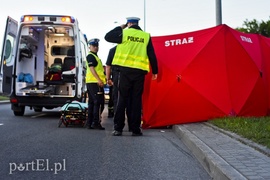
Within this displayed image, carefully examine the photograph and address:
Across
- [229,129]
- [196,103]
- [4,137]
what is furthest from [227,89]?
[4,137]

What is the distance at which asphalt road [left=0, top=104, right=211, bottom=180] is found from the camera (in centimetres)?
494


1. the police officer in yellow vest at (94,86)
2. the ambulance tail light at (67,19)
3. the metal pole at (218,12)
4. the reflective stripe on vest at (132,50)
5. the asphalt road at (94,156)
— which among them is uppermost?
the metal pole at (218,12)

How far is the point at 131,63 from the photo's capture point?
309 inches

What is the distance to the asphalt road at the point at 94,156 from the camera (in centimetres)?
494

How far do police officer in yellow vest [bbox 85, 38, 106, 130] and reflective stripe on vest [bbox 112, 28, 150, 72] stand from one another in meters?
1.30

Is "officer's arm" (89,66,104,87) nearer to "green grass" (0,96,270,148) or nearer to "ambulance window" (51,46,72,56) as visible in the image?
"green grass" (0,96,270,148)

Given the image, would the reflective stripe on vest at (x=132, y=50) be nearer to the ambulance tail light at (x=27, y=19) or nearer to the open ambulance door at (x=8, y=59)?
the ambulance tail light at (x=27, y=19)

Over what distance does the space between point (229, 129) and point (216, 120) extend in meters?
1.09

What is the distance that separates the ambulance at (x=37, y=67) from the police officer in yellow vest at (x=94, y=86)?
2625mm

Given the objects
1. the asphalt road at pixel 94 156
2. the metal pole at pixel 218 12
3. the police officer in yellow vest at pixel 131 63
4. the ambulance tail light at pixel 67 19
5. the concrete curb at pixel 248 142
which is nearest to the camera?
the asphalt road at pixel 94 156

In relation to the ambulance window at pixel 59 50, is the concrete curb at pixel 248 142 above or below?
below

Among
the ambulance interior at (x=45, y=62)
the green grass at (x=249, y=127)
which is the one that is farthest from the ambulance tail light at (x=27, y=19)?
the green grass at (x=249, y=127)

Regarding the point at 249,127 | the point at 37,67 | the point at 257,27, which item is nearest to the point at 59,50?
the point at 37,67

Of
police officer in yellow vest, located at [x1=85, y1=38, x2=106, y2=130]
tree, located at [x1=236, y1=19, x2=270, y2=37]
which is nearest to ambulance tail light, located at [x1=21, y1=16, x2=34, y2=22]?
police officer in yellow vest, located at [x1=85, y1=38, x2=106, y2=130]
